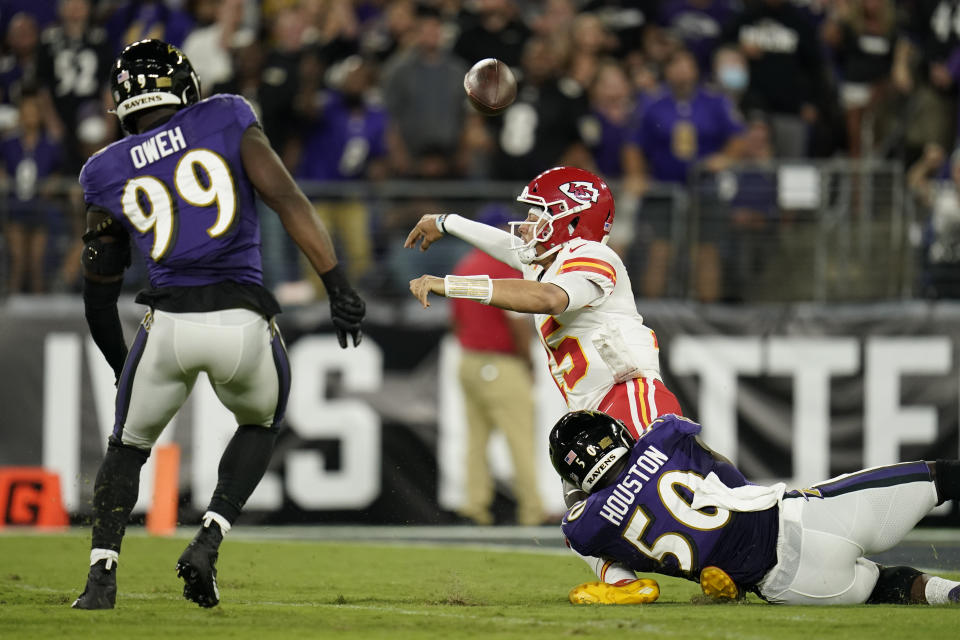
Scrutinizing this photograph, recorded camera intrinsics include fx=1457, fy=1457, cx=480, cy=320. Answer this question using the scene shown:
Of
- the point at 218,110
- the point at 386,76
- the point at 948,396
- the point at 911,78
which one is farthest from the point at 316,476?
the point at 911,78

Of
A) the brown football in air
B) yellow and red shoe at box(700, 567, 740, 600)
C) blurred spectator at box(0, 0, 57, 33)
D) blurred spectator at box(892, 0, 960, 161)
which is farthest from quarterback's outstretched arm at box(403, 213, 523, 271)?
blurred spectator at box(0, 0, 57, 33)

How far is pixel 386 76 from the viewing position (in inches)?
500

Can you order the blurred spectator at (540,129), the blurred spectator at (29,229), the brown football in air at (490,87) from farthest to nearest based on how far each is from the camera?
the blurred spectator at (540,129)
the blurred spectator at (29,229)
the brown football in air at (490,87)

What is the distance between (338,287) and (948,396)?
6.62 meters

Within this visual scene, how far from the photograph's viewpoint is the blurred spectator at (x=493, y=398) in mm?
10945

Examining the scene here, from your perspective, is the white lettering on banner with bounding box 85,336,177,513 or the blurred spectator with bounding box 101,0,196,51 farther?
the blurred spectator with bounding box 101,0,196,51

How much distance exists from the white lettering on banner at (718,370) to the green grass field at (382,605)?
8.82ft

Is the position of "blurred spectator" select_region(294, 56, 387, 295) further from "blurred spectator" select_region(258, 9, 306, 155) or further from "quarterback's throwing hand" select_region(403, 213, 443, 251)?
"quarterback's throwing hand" select_region(403, 213, 443, 251)

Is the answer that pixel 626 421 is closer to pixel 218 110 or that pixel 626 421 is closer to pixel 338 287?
pixel 338 287

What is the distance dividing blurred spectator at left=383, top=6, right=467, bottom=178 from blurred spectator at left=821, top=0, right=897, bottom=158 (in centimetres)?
360

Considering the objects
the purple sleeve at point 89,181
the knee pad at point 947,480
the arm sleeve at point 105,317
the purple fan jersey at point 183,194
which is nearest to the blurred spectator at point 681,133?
the knee pad at point 947,480

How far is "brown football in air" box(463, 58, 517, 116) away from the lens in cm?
708

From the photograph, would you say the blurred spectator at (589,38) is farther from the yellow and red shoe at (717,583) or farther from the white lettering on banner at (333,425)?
the yellow and red shoe at (717,583)

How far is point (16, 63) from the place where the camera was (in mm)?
13953
